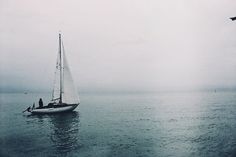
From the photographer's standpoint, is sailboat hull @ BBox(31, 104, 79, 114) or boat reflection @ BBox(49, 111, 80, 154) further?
sailboat hull @ BBox(31, 104, 79, 114)

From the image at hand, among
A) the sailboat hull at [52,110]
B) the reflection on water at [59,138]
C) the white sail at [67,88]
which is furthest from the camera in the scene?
the white sail at [67,88]

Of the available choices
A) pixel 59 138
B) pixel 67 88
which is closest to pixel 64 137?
pixel 59 138

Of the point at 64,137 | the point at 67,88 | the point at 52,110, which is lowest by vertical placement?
the point at 64,137

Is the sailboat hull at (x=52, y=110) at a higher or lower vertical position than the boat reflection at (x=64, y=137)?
higher

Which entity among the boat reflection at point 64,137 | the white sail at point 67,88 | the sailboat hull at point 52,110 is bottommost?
the boat reflection at point 64,137

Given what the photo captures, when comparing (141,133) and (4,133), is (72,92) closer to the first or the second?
(4,133)

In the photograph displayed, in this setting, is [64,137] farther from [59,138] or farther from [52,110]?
[52,110]

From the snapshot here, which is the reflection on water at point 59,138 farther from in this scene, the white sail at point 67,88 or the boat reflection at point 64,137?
the white sail at point 67,88

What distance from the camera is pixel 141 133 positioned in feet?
140

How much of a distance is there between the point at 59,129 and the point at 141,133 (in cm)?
1613

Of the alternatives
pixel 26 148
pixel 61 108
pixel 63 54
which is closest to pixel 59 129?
pixel 26 148

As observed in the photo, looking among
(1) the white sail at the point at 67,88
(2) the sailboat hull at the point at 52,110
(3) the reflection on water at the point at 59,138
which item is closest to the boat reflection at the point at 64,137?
(3) the reflection on water at the point at 59,138

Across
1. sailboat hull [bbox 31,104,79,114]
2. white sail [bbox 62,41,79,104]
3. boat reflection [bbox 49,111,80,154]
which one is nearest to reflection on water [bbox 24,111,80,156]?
boat reflection [bbox 49,111,80,154]

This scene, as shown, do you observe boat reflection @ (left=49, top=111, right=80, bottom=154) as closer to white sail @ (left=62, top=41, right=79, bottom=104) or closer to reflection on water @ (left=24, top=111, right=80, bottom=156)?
reflection on water @ (left=24, top=111, right=80, bottom=156)
